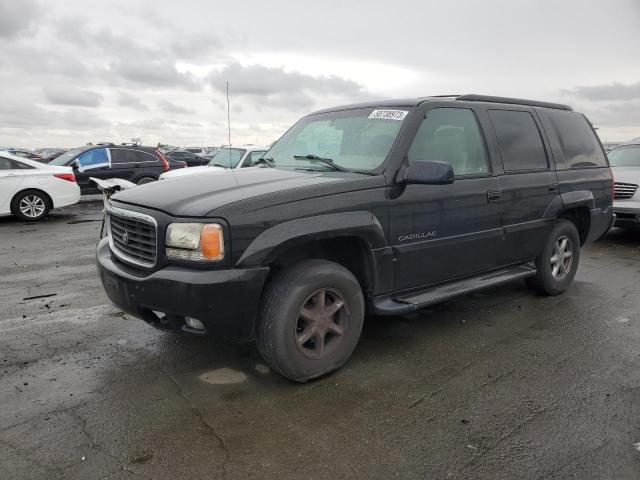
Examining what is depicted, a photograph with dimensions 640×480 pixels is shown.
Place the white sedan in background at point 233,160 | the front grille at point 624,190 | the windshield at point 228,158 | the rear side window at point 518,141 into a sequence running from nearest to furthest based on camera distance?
the rear side window at point 518,141 → the front grille at point 624,190 → the white sedan in background at point 233,160 → the windshield at point 228,158

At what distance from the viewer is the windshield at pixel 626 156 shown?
9180 mm

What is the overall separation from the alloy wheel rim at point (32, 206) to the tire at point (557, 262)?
397 inches

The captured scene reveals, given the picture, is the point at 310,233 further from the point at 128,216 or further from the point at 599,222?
the point at 599,222

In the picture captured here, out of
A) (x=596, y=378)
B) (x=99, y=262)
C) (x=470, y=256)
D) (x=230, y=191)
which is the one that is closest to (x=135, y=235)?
(x=99, y=262)

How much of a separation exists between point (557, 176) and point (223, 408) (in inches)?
152

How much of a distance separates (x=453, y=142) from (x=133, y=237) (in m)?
2.58

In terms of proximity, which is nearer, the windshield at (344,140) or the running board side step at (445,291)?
the running board side step at (445,291)

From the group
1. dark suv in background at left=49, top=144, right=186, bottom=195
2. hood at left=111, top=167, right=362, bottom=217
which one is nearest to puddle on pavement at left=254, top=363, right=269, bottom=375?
hood at left=111, top=167, right=362, bottom=217

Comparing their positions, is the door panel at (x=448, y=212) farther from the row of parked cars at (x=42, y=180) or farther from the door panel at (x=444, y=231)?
the row of parked cars at (x=42, y=180)

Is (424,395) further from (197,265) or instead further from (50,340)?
(50,340)

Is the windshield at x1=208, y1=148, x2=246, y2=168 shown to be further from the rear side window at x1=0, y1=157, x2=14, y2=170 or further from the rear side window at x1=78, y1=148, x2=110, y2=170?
the rear side window at x1=0, y1=157, x2=14, y2=170

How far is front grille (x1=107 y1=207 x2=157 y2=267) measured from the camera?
3189 mm

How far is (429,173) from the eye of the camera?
3.51 m

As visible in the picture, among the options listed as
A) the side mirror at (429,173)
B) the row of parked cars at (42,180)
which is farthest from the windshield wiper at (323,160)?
the row of parked cars at (42,180)
